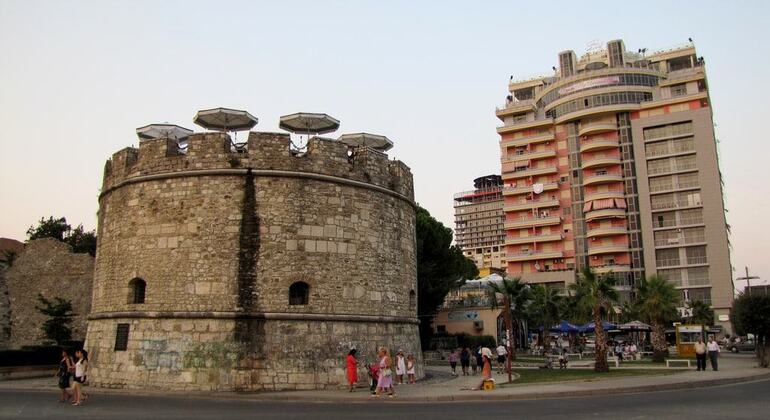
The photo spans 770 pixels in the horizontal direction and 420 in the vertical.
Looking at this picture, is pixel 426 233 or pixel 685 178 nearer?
pixel 426 233

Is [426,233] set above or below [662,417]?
above

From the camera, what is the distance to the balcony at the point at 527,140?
7275 centimetres

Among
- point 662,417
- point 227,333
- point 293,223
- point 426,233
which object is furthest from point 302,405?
point 426,233

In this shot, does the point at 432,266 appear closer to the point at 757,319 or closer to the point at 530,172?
the point at 757,319

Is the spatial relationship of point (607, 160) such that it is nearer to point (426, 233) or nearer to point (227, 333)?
point (426, 233)

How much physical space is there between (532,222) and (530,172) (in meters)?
6.26

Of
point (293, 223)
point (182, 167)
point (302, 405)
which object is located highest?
point (182, 167)

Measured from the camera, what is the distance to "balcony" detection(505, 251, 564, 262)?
7062 centimetres

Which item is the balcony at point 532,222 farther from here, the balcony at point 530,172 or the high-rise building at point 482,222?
the high-rise building at point 482,222

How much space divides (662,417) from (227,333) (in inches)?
428

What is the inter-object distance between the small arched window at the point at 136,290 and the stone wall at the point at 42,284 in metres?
15.9

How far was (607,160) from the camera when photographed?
68.4 meters

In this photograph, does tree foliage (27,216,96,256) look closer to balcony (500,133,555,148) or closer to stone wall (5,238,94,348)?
stone wall (5,238,94,348)

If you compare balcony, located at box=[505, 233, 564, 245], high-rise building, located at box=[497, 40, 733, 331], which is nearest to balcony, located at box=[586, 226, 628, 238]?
high-rise building, located at box=[497, 40, 733, 331]
